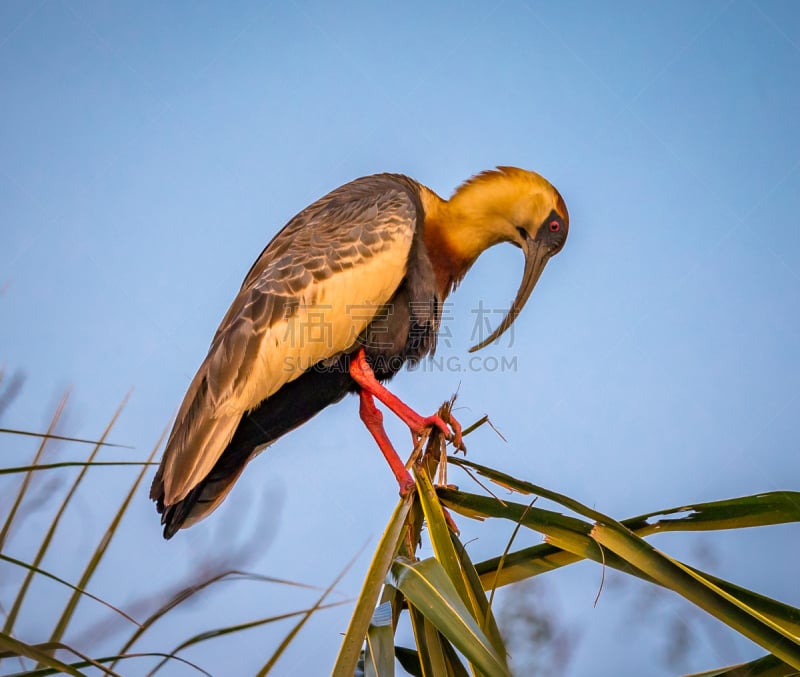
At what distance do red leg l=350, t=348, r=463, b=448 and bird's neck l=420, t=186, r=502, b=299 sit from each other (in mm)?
488

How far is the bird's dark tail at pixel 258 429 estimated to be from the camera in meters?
3.12

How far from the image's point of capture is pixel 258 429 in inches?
125

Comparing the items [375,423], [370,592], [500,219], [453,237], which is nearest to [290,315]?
[375,423]

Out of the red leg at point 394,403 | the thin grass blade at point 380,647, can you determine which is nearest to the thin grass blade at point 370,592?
the thin grass blade at point 380,647

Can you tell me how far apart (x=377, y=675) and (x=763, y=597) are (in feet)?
2.43

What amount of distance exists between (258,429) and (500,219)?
1.36 metres

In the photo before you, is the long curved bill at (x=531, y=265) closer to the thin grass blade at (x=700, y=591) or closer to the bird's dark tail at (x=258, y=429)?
the bird's dark tail at (x=258, y=429)

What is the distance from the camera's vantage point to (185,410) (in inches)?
119

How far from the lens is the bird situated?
3012mm

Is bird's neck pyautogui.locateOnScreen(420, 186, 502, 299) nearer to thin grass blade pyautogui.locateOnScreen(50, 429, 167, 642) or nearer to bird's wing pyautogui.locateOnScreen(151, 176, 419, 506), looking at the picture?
bird's wing pyautogui.locateOnScreen(151, 176, 419, 506)

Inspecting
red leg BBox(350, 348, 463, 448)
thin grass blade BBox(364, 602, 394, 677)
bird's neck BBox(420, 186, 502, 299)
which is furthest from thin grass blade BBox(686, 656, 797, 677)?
bird's neck BBox(420, 186, 502, 299)

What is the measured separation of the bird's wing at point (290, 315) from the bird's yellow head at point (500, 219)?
24cm

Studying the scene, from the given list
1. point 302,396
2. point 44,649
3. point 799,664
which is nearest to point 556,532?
point 799,664

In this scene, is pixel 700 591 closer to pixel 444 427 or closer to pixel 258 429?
pixel 444 427
